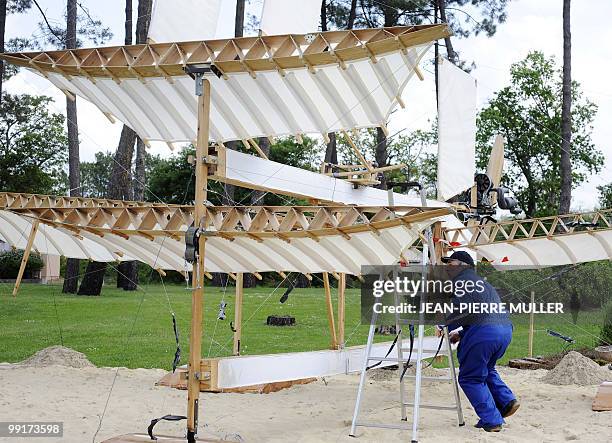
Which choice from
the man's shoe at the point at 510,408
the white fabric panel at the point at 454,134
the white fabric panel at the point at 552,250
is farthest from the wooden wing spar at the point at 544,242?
the man's shoe at the point at 510,408

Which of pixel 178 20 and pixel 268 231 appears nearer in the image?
pixel 268 231

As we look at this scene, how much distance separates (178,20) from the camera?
8258 mm

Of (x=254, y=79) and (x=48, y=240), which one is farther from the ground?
(x=254, y=79)

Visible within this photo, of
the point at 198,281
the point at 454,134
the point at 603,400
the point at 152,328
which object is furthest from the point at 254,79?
the point at 152,328

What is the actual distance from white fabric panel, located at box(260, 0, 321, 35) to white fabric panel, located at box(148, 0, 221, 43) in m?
0.71

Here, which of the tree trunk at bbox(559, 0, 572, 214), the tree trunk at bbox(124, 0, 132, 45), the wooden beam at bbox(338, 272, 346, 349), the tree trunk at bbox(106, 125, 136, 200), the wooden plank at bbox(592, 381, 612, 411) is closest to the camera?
the wooden plank at bbox(592, 381, 612, 411)

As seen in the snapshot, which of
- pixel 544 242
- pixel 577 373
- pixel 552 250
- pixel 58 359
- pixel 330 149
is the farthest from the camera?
pixel 330 149

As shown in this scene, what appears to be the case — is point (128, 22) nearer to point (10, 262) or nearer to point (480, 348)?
point (10, 262)

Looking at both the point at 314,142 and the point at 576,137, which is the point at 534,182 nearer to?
the point at 576,137

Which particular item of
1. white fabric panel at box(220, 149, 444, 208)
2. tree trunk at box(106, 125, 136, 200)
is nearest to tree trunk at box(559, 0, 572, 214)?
white fabric panel at box(220, 149, 444, 208)

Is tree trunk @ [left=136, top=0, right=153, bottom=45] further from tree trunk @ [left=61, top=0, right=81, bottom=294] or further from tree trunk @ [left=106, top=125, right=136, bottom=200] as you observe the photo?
tree trunk @ [left=106, top=125, right=136, bottom=200]

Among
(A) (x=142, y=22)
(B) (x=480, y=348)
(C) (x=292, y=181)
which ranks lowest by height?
(B) (x=480, y=348)

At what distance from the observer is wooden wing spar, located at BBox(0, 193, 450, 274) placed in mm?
6488

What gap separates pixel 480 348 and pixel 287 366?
1.87m
